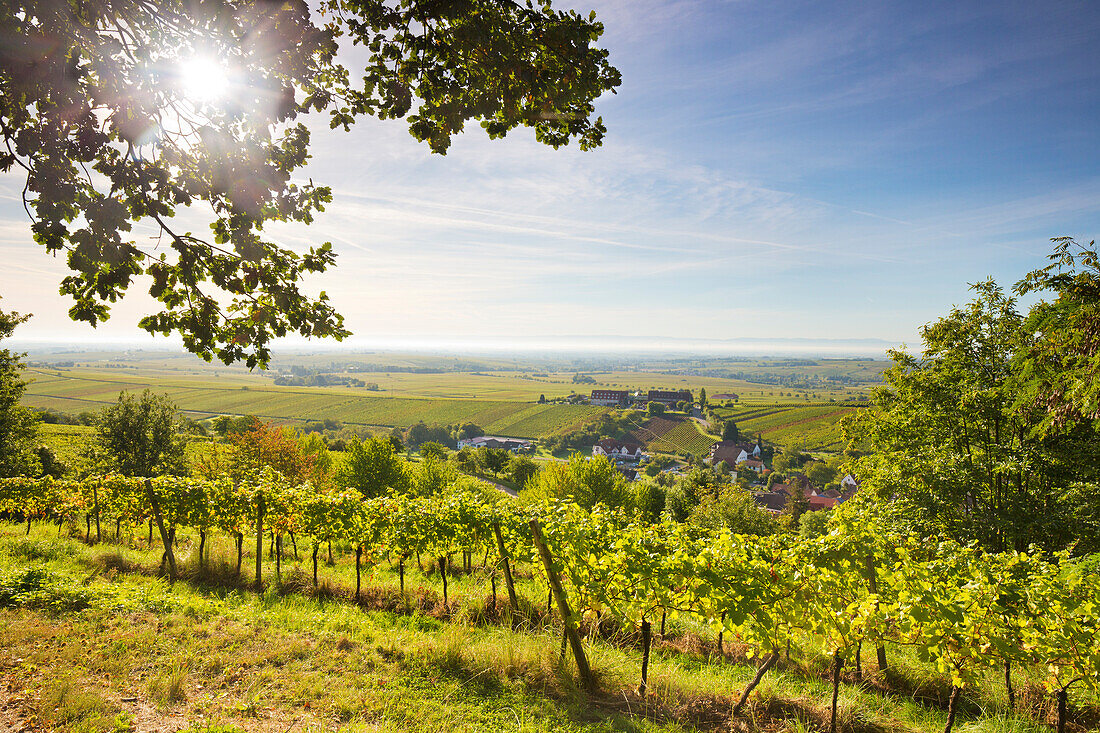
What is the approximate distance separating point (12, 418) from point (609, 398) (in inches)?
6083

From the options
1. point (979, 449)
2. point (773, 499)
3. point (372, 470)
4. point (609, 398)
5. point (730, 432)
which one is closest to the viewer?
point (979, 449)

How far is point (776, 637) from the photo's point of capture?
4941mm

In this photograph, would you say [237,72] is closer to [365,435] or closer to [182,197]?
[182,197]

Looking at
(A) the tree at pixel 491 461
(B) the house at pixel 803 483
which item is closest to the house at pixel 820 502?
(B) the house at pixel 803 483

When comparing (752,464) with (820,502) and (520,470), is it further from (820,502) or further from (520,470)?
(520,470)

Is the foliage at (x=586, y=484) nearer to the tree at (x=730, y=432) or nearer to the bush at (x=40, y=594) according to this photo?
the bush at (x=40, y=594)

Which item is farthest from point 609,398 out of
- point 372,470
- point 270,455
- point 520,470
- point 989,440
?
point 989,440

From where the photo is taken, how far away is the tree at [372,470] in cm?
3097

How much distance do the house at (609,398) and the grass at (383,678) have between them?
15192 cm

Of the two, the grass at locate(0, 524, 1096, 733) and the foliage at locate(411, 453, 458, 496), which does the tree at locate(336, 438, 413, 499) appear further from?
the grass at locate(0, 524, 1096, 733)

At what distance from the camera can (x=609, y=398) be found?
166m

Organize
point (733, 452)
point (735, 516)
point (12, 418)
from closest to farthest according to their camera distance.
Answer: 1. point (12, 418)
2. point (735, 516)
3. point (733, 452)

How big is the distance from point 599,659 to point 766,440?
118 metres

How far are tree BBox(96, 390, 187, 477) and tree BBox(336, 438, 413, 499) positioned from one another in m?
9.45
